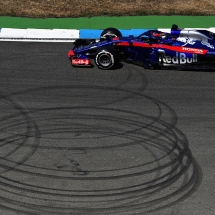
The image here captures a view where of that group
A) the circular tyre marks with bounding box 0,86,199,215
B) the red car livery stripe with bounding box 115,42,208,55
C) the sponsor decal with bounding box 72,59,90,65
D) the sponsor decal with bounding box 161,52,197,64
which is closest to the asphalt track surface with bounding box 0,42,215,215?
the circular tyre marks with bounding box 0,86,199,215

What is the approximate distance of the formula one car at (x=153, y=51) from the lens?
51.1 ft

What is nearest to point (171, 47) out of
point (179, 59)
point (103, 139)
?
point (179, 59)

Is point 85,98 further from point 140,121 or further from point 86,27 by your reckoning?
point 86,27

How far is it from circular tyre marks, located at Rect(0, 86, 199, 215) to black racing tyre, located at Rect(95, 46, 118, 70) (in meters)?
1.56

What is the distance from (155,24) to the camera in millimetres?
20422

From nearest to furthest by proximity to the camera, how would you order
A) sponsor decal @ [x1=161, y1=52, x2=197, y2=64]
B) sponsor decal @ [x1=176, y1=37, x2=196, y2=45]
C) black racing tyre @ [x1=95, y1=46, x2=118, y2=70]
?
sponsor decal @ [x1=161, y1=52, x2=197, y2=64] → sponsor decal @ [x1=176, y1=37, x2=196, y2=45] → black racing tyre @ [x1=95, y1=46, x2=118, y2=70]

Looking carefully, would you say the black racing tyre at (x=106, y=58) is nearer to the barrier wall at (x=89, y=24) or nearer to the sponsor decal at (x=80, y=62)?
the sponsor decal at (x=80, y=62)

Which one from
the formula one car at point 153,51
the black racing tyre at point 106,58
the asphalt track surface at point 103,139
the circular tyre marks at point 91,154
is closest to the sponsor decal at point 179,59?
the formula one car at point 153,51

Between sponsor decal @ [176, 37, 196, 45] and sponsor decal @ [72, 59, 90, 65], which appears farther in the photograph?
sponsor decal @ [72, 59, 90, 65]

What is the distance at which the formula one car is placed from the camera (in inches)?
613

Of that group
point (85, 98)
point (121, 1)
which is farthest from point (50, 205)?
point (121, 1)

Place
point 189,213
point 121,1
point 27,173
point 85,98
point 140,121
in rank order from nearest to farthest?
point 189,213 < point 27,173 < point 140,121 < point 85,98 < point 121,1

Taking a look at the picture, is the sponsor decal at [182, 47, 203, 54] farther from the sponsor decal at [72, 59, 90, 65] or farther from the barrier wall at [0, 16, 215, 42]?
the barrier wall at [0, 16, 215, 42]

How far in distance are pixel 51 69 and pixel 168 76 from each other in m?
3.07
